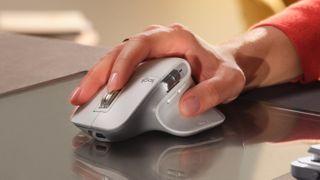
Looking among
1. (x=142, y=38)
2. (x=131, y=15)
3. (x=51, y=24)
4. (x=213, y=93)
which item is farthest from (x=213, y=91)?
(x=131, y=15)

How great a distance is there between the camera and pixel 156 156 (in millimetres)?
684

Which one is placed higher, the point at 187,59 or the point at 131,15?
the point at 187,59

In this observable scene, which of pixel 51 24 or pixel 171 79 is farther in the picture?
pixel 51 24

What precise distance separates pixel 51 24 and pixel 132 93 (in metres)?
1.74

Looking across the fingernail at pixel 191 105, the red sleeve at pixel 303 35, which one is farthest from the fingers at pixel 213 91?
the red sleeve at pixel 303 35

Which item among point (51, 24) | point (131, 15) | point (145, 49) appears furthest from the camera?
point (131, 15)

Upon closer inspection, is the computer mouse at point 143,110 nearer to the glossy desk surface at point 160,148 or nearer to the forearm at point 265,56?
the glossy desk surface at point 160,148

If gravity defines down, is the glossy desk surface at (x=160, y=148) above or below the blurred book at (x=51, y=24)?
above

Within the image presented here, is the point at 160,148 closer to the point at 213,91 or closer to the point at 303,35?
the point at 213,91

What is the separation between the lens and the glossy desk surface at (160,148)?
643 mm

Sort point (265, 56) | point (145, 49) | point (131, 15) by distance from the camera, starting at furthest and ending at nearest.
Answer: point (131, 15) → point (265, 56) → point (145, 49)

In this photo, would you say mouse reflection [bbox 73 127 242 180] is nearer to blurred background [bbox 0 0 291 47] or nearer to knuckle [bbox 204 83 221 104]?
knuckle [bbox 204 83 221 104]

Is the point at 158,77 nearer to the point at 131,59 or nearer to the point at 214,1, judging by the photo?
the point at 131,59

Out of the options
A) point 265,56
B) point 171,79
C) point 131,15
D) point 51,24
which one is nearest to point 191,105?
point 171,79
